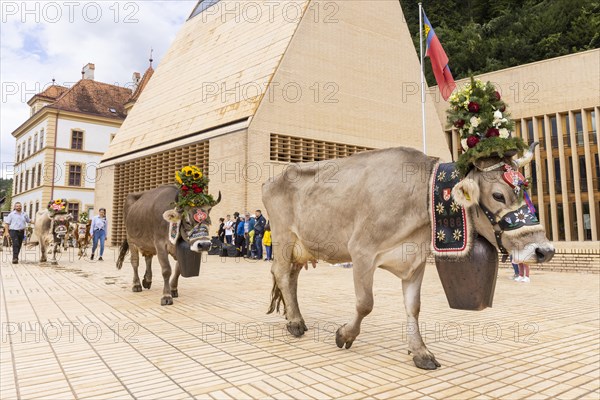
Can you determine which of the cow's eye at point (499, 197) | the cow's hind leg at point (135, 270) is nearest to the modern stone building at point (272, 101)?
the cow's hind leg at point (135, 270)

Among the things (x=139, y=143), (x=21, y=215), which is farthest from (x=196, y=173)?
(x=139, y=143)

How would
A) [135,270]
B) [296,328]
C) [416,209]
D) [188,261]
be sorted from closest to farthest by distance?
1. [416,209]
2. [296,328]
3. [188,261]
4. [135,270]

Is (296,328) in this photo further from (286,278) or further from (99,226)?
(99,226)

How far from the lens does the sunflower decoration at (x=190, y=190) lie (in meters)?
6.95

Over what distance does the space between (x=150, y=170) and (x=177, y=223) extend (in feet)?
62.1

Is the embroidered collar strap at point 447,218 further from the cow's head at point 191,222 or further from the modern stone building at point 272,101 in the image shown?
the modern stone building at point 272,101

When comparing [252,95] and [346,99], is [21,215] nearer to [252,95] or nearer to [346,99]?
[252,95]

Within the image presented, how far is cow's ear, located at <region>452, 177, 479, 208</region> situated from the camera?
350 cm

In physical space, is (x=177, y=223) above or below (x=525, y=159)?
below

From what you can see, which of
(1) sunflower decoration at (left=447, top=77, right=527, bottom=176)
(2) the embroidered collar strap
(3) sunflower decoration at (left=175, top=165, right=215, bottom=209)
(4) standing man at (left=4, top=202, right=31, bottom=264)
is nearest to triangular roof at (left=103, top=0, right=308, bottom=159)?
(4) standing man at (left=4, top=202, right=31, bottom=264)

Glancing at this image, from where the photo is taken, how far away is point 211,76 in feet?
79.0

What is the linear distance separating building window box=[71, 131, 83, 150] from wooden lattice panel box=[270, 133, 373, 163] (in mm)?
34995

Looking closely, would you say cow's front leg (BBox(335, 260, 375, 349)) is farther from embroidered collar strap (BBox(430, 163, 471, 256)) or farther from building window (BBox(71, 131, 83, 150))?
building window (BBox(71, 131, 83, 150))

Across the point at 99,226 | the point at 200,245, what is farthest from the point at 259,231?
the point at 200,245
